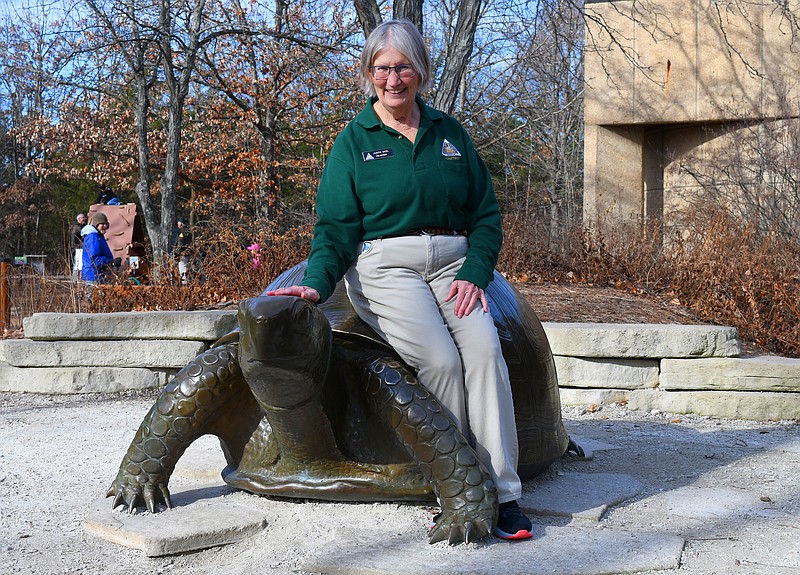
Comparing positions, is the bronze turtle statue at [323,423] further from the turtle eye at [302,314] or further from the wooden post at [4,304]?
the wooden post at [4,304]

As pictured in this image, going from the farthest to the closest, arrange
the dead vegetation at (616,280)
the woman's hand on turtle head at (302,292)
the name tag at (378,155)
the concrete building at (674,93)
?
the concrete building at (674,93) → the dead vegetation at (616,280) → the name tag at (378,155) → the woman's hand on turtle head at (302,292)

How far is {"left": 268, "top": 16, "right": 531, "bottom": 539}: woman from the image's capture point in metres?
3.23

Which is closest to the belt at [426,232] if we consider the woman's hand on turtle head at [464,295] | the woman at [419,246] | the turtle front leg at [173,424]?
the woman at [419,246]

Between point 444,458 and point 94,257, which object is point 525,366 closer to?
point 444,458

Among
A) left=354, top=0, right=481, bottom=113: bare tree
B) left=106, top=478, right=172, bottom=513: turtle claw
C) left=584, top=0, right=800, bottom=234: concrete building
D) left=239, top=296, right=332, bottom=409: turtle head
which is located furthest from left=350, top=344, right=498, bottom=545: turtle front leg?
left=584, top=0, right=800, bottom=234: concrete building

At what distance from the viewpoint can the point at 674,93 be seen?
1260 centimetres

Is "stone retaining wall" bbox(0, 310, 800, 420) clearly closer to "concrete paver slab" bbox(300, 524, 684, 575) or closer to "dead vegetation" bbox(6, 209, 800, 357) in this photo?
"dead vegetation" bbox(6, 209, 800, 357)

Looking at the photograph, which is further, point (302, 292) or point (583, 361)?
point (583, 361)

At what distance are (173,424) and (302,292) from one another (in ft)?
2.81

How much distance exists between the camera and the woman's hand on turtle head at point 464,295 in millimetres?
3244

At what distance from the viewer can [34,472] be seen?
4.49 m

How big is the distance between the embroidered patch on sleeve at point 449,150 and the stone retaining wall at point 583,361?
134 inches

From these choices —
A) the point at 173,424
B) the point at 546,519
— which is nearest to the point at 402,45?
the point at 173,424

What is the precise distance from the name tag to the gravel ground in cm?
138
